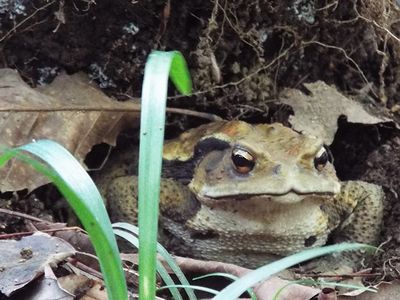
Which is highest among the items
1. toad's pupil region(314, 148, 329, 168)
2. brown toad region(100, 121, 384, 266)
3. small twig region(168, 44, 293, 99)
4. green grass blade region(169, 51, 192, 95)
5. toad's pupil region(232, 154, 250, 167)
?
green grass blade region(169, 51, 192, 95)

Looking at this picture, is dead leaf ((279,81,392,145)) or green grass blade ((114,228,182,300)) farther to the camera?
dead leaf ((279,81,392,145))

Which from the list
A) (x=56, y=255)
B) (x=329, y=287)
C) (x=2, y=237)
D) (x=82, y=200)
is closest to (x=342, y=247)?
(x=329, y=287)

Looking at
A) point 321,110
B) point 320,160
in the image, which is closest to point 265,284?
point 320,160

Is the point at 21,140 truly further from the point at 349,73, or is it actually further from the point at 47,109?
the point at 349,73

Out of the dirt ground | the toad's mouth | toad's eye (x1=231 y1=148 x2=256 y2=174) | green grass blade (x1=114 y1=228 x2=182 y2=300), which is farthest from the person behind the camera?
the dirt ground

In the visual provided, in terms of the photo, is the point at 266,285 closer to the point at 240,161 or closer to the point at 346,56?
the point at 240,161

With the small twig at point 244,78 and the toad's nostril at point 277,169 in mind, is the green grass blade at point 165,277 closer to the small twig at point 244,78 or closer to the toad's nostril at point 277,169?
the toad's nostril at point 277,169

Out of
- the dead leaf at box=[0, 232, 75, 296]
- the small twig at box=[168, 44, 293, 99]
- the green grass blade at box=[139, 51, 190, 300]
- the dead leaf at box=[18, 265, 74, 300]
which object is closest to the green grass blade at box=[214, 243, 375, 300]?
→ the green grass blade at box=[139, 51, 190, 300]

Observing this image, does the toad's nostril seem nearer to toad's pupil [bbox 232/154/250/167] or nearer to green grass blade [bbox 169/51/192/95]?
toad's pupil [bbox 232/154/250/167]
